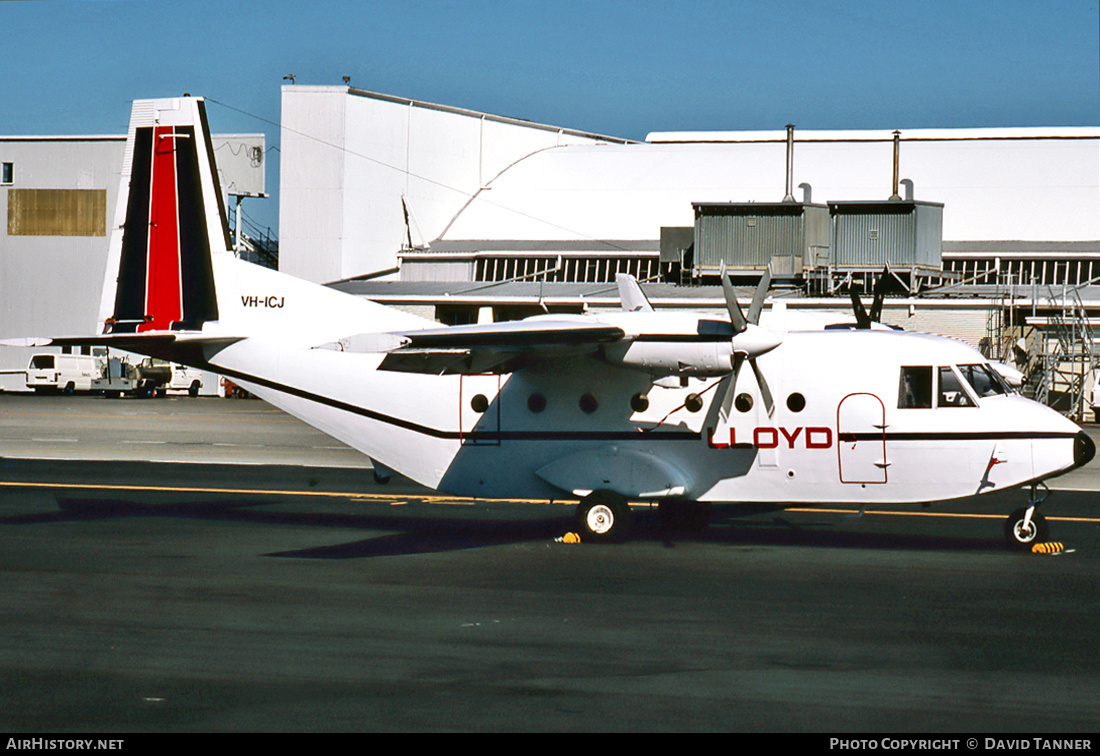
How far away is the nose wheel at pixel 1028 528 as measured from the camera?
1731 centimetres

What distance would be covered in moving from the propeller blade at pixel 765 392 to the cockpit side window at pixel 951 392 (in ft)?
7.73

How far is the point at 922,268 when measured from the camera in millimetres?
57375

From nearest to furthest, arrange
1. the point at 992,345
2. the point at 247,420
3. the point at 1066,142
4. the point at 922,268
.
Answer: the point at 247,420, the point at 992,345, the point at 922,268, the point at 1066,142

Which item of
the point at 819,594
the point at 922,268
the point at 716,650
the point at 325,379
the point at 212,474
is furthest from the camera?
the point at 922,268

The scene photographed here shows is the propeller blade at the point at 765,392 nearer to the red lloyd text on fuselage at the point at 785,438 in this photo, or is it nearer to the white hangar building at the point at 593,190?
the red lloyd text on fuselage at the point at 785,438

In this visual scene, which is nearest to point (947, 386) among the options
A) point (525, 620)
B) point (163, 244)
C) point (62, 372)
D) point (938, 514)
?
point (938, 514)

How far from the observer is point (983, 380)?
17438 millimetres

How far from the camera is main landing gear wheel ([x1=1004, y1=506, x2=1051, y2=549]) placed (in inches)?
682

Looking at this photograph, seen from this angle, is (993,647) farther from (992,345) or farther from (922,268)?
(922,268)

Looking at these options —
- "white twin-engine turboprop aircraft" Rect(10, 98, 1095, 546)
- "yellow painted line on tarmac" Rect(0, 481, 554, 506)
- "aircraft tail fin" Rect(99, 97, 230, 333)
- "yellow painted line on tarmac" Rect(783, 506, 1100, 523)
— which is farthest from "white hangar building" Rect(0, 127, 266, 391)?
"yellow painted line on tarmac" Rect(783, 506, 1100, 523)

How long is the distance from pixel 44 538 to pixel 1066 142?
206 ft

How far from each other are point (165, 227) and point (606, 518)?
9.04m

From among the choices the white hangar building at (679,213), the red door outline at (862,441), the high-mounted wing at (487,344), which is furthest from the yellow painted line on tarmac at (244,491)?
the white hangar building at (679,213)
